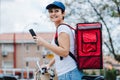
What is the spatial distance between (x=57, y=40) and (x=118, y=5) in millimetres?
18272

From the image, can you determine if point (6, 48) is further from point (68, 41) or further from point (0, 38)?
point (68, 41)

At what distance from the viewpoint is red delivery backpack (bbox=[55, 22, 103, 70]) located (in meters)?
3.87

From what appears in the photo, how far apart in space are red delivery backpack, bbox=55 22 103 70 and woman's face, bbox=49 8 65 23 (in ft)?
0.63

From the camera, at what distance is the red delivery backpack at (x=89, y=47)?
387cm

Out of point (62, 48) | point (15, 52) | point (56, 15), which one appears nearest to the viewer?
point (62, 48)

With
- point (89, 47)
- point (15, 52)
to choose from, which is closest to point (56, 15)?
point (89, 47)

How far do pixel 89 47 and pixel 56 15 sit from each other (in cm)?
39

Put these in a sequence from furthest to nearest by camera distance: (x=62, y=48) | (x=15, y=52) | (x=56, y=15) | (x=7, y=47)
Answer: (x=15, y=52) < (x=7, y=47) < (x=56, y=15) < (x=62, y=48)

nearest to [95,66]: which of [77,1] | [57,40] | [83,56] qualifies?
[83,56]

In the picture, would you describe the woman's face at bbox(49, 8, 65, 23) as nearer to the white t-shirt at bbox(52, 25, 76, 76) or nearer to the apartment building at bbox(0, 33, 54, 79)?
the white t-shirt at bbox(52, 25, 76, 76)

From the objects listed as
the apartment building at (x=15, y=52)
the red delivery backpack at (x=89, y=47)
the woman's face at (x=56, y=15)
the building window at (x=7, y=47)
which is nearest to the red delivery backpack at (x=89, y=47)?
the red delivery backpack at (x=89, y=47)

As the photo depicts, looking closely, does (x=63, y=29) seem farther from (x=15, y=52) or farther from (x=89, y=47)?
(x=15, y=52)

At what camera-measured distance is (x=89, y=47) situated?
3893 millimetres

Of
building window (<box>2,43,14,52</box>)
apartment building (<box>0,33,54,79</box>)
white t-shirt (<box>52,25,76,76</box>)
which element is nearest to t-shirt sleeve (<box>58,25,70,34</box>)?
white t-shirt (<box>52,25,76,76</box>)
